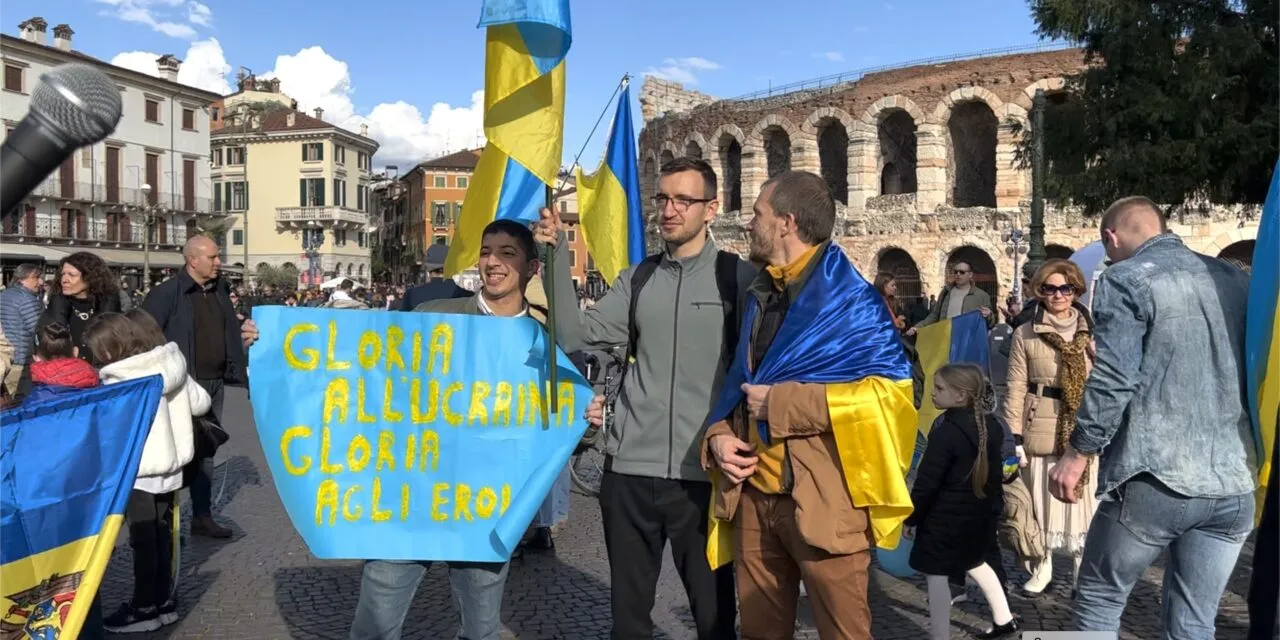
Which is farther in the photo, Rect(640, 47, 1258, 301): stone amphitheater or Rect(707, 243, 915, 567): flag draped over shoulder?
Rect(640, 47, 1258, 301): stone amphitheater

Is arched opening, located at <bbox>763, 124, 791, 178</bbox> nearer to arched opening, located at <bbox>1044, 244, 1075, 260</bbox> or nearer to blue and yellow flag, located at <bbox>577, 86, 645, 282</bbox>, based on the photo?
arched opening, located at <bbox>1044, 244, 1075, 260</bbox>

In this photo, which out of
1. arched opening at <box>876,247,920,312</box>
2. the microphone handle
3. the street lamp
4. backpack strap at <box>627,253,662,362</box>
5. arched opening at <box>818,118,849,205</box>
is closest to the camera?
the microphone handle

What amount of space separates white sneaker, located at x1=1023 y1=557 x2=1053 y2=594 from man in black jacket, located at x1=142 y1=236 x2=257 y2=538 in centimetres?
484

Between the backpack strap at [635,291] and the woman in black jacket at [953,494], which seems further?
the woman in black jacket at [953,494]

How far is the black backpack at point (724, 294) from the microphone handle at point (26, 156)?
205 centimetres

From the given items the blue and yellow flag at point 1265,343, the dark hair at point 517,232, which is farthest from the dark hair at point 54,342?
the blue and yellow flag at point 1265,343

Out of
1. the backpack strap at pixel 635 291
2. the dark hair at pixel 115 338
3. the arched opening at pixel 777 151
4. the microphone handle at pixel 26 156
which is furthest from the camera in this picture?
the arched opening at pixel 777 151

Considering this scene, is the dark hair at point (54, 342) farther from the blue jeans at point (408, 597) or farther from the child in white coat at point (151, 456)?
the blue jeans at point (408, 597)

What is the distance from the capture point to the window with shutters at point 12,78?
1783 inches

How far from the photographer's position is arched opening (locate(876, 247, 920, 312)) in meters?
30.8

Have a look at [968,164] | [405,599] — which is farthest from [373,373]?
[968,164]

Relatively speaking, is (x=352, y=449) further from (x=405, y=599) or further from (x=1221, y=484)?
(x=1221, y=484)

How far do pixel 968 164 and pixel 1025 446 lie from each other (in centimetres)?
2866

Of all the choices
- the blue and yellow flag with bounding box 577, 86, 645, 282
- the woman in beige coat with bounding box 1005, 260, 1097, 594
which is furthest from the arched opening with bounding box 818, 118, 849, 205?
the blue and yellow flag with bounding box 577, 86, 645, 282
